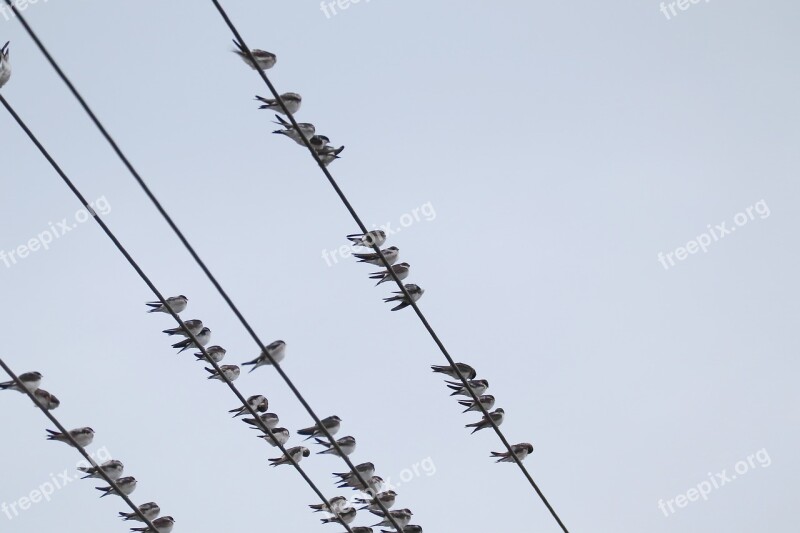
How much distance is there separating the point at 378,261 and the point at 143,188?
14.4ft

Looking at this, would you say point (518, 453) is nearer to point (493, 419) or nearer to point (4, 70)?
point (493, 419)

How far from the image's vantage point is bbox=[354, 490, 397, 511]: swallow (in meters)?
13.5

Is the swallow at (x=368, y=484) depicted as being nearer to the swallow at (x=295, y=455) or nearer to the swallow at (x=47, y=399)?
the swallow at (x=295, y=455)

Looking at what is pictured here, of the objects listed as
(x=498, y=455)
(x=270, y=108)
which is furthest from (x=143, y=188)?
(x=498, y=455)

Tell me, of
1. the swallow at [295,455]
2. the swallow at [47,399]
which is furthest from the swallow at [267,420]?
the swallow at [47,399]

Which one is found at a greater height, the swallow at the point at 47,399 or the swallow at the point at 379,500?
the swallow at the point at 47,399

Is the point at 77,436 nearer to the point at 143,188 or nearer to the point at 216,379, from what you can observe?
the point at 216,379

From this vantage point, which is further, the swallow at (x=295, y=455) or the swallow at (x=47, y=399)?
the swallow at (x=295, y=455)

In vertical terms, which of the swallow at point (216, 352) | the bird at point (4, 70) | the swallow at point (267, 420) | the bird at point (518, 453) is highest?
the bird at point (4, 70)

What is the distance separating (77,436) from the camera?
1334cm

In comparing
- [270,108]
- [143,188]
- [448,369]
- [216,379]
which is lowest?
[448,369]

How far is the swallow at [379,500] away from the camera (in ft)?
44.4

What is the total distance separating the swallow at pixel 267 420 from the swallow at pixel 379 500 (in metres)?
1.39

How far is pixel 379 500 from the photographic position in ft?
42.8
